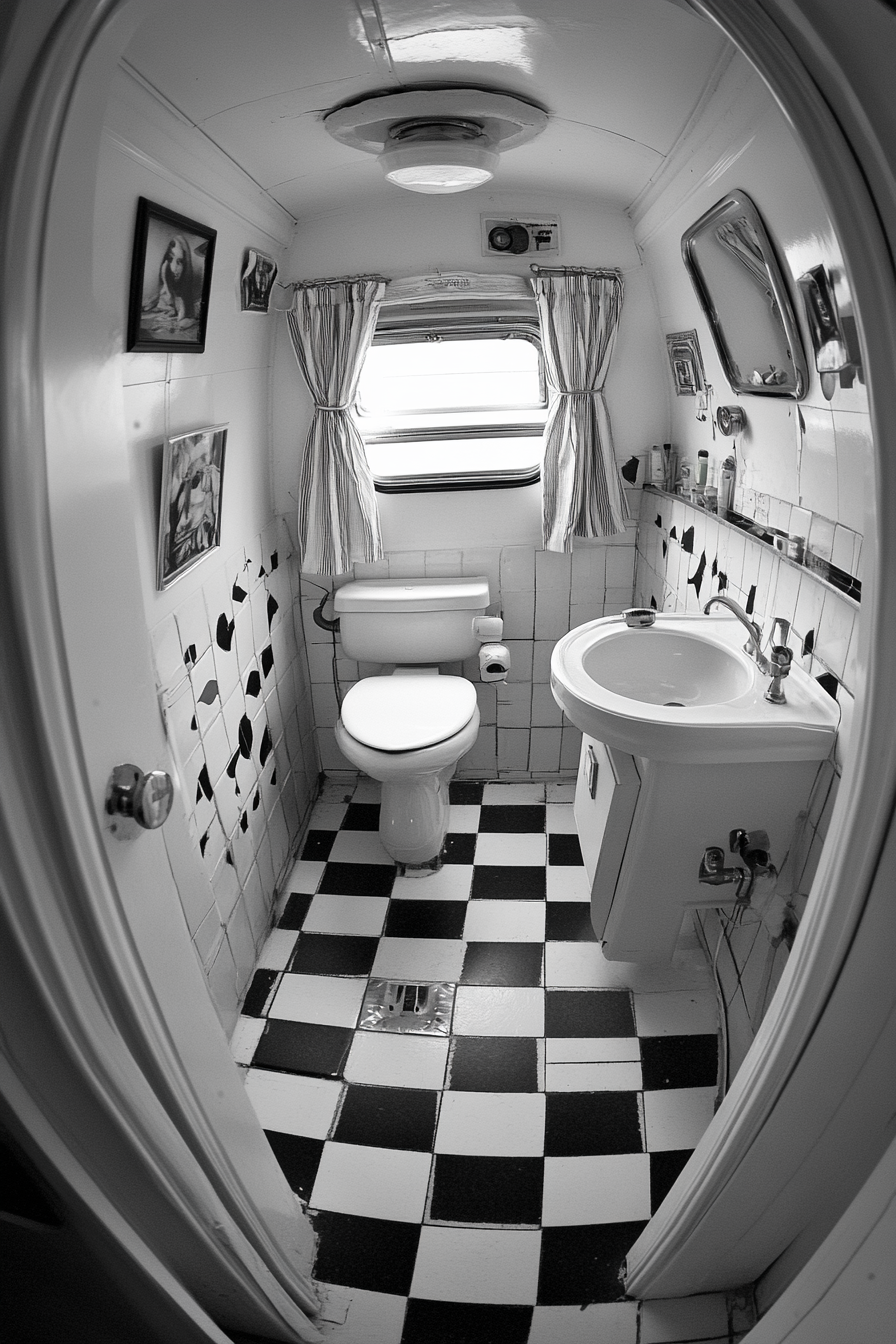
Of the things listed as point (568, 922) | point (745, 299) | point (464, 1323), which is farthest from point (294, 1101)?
point (745, 299)

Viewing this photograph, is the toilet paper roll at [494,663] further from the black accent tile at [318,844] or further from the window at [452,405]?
the black accent tile at [318,844]

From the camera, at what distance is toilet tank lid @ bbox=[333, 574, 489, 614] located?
8.03 feet

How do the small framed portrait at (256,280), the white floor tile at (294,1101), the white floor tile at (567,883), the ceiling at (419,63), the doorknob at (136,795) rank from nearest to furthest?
the doorknob at (136,795)
the ceiling at (419,63)
the white floor tile at (294,1101)
the small framed portrait at (256,280)
the white floor tile at (567,883)

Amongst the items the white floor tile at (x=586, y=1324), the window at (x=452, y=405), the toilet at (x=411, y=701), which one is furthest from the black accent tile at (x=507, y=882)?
the window at (x=452, y=405)

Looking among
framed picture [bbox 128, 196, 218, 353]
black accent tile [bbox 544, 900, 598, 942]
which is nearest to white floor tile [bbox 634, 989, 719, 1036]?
black accent tile [bbox 544, 900, 598, 942]

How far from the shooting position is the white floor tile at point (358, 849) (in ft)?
8.11

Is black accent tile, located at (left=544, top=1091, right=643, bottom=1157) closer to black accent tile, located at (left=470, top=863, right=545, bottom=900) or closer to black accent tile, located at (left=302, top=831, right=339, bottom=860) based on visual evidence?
black accent tile, located at (left=470, top=863, right=545, bottom=900)

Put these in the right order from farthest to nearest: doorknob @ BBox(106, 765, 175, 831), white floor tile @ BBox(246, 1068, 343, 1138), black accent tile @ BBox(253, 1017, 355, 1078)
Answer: black accent tile @ BBox(253, 1017, 355, 1078), white floor tile @ BBox(246, 1068, 343, 1138), doorknob @ BBox(106, 765, 175, 831)

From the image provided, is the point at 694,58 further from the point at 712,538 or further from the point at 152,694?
the point at 152,694

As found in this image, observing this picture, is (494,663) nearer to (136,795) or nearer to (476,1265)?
(476,1265)

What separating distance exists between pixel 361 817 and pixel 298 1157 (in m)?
1.21

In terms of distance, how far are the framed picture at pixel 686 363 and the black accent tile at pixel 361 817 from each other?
1.77 metres

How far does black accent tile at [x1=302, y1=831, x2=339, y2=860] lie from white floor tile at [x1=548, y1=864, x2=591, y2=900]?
77 cm

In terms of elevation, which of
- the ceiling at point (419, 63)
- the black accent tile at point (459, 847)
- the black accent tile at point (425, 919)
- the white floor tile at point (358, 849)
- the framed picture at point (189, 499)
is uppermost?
the ceiling at point (419, 63)
